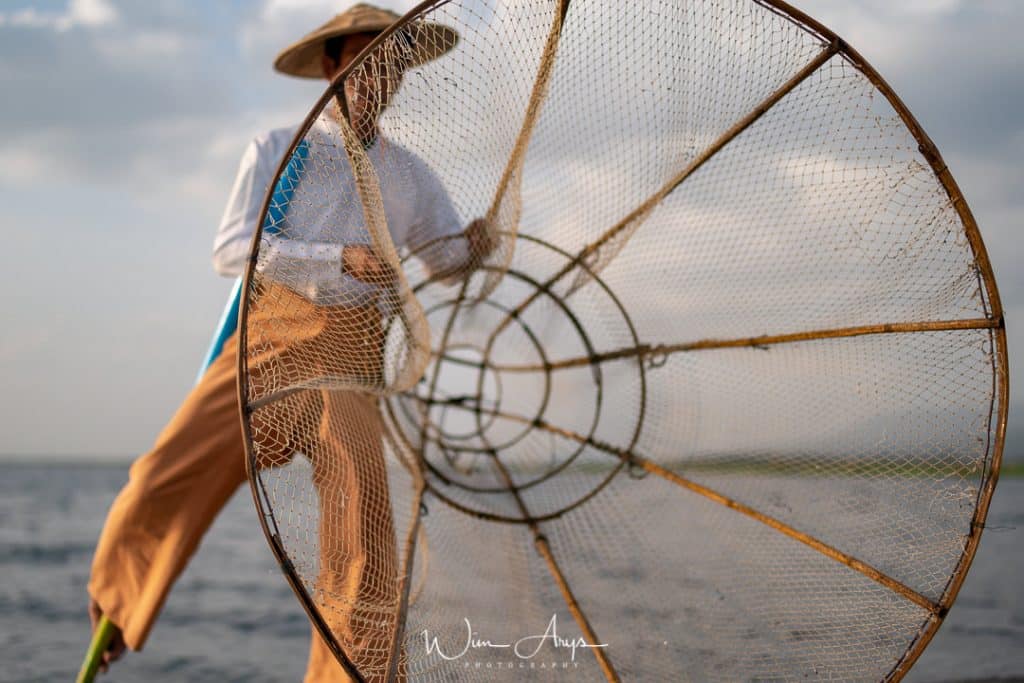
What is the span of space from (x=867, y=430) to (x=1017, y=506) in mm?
12754

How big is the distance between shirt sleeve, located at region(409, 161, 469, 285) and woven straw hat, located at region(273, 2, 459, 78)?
41 cm

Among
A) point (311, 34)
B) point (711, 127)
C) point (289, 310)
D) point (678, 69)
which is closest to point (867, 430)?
point (711, 127)

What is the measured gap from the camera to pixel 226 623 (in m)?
5.61

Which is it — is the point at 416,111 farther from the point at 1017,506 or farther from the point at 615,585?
the point at 1017,506

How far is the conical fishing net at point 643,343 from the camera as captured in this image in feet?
7.45

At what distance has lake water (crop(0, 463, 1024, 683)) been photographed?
4.23 m

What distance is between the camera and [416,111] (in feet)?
7.92

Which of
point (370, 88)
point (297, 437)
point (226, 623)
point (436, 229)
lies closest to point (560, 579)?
point (297, 437)

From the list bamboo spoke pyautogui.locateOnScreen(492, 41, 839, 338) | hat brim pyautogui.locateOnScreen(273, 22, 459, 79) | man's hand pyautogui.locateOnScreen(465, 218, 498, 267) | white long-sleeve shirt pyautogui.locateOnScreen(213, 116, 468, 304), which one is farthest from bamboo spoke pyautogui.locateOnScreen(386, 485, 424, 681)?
hat brim pyautogui.locateOnScreen(273, 22, 459, 79)

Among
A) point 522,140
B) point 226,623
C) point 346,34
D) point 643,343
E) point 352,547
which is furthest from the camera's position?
point 226,623

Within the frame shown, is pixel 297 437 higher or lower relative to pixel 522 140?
lower

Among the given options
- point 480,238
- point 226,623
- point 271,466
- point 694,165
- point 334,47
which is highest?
point 334,47

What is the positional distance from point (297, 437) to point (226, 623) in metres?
3.75

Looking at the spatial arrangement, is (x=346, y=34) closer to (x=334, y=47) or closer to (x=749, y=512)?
(x=334, y=47)
